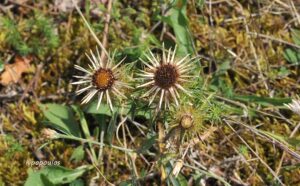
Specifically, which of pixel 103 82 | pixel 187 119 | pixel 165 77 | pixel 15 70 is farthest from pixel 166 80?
pixel 15 70

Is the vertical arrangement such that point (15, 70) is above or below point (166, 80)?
below

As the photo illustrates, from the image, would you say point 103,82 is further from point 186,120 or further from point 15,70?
point 15,70

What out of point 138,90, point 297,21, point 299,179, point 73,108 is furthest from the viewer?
point 297,21

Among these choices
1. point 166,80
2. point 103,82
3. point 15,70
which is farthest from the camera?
point 15,70

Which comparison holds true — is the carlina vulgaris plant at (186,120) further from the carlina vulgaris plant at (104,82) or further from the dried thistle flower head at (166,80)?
the carlina vulgaris plant at (104,82)

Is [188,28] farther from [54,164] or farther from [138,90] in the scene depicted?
[54,164]

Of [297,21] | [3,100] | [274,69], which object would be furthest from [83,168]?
[297,21]

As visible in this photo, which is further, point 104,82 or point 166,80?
point 104,82

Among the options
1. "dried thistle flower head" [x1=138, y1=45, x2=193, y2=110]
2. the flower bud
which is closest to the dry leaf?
"dried thistle flower head" [x1=138, y1=45, x2=193, y2=110]
